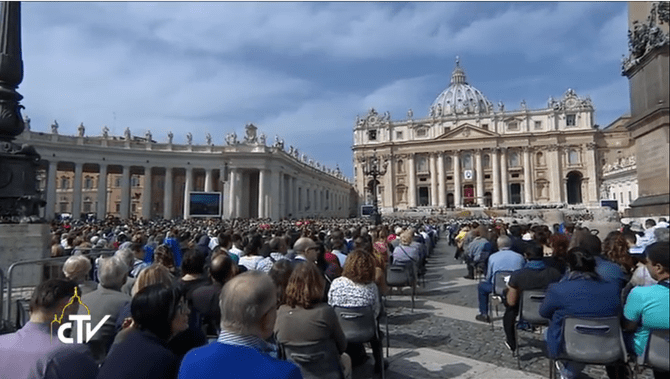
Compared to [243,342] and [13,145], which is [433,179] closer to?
[13,145]

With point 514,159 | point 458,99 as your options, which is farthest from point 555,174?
point 458,99

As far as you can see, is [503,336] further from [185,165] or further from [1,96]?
[185,165]

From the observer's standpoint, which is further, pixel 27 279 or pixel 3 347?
pixel 27 279

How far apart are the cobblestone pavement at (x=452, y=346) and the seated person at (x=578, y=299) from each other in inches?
39.5

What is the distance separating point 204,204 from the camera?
36.2 meters

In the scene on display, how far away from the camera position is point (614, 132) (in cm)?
7431

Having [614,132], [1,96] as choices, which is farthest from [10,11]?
[614,132]

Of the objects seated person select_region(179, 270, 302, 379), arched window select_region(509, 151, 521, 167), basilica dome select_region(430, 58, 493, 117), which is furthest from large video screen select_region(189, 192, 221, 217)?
basilica dome select_region(430, 58, 493, 117)

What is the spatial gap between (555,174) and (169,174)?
6498 centimetres

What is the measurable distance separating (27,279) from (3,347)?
487 cm

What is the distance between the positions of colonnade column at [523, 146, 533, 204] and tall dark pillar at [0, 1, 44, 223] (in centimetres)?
7887

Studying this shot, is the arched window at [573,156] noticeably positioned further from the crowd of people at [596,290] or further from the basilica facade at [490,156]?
the crowd of people at [596,290]

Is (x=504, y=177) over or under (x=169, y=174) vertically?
over

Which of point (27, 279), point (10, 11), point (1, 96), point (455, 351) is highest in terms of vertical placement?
point (10, 11)
